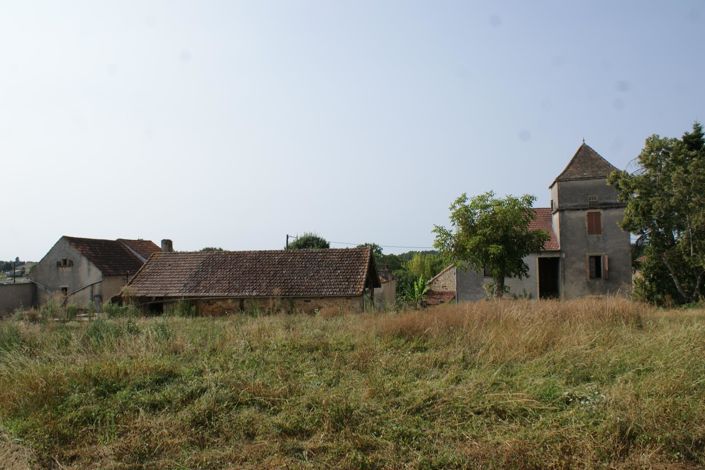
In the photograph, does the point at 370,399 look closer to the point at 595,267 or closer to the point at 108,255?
the point at 595,267

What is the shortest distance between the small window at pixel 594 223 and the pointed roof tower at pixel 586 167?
6.96ft

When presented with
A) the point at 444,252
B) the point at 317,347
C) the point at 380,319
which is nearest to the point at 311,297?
the point at 444,252

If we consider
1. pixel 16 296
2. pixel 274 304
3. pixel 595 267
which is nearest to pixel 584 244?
pixel 595 267

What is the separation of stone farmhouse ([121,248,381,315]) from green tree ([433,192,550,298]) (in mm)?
4288

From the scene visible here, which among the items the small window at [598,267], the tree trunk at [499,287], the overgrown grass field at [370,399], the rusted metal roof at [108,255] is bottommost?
the overgrown grass field at [370,399]

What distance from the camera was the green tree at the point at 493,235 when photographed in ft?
68.3

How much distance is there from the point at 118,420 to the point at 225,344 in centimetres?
269

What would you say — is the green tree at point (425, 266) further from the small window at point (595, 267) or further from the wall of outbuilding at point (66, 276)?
the wall of outbuilding at point (66, 276)

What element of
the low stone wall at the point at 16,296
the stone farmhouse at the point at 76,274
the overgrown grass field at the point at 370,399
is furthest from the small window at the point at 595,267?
the low stone wall at the point at 16,296

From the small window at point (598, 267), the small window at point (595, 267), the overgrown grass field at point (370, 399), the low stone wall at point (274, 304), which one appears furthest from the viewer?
the small window at point (595, 267)

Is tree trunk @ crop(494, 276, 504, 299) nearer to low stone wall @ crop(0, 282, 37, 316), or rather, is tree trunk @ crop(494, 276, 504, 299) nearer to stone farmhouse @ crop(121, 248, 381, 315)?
stone farmhouse @ crop(121, 248, 381, 315)

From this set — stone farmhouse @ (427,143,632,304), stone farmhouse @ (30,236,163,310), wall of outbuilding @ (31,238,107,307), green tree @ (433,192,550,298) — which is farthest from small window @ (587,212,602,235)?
wall of outbuilding @ (31,238,107,307)

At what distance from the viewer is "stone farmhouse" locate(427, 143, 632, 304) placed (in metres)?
27.0

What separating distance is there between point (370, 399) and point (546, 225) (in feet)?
86.8
